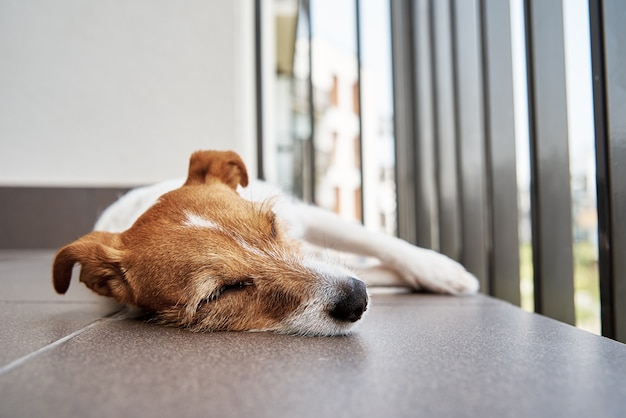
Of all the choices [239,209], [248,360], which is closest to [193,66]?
[239,209]

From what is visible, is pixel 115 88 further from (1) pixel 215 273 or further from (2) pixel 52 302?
(1) pixel 215 273

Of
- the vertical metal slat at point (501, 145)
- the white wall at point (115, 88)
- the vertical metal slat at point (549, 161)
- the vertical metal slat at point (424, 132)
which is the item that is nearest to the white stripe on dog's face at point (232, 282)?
the vertical metal slat at point (549, 161)

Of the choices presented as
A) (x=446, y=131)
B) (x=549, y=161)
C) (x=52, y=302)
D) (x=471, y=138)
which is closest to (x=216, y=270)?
(x=52, y=302)

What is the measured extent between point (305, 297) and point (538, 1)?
103 centimetres

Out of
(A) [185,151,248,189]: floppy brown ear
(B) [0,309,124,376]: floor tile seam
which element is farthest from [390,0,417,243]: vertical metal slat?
(B) [0,309,124,376]: floor tile seam

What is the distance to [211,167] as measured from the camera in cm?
155

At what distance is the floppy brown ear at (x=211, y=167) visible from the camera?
154 cm

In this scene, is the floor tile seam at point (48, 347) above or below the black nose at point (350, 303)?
below

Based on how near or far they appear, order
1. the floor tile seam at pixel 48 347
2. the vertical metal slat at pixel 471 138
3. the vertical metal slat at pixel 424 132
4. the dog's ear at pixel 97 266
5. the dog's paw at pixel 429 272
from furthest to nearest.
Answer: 1. the vertical metal slat at pixel 424 132
2. the vertical metal slat at pixel 471 138
3. the dog's paw at pixel 429 272
4. the dog's ear at pixel 97 266
5. the floor tile seam at pixel 48 347

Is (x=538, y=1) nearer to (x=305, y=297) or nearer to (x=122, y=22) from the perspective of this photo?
(x=305, y=297)

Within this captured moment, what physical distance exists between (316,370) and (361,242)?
1.09m

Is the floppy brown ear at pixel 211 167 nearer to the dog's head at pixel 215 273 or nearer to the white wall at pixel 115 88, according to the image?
the dog's head at pixel 215 273

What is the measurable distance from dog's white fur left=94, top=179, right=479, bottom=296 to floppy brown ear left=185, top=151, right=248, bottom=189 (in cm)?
13

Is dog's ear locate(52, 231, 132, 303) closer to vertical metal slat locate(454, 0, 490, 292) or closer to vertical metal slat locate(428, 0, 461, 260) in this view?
vertical metal slat locate(454, 0, 490, 292)
